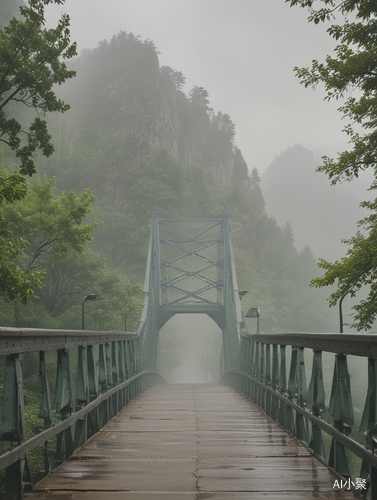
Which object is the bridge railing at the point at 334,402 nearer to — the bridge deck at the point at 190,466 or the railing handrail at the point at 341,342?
the railing handrail at the point at 341,342

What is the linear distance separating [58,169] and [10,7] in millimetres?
24174

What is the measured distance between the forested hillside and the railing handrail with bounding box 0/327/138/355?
1444cm

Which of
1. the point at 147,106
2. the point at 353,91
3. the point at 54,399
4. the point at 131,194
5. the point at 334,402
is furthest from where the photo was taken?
the point at 147,106

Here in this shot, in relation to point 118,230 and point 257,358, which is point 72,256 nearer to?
point 118,230

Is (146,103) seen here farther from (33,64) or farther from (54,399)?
(54,399)

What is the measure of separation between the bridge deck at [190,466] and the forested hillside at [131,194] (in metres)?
13.8

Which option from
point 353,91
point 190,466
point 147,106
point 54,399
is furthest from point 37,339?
point 147,106

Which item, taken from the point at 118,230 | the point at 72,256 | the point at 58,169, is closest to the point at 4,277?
the point at 72,256

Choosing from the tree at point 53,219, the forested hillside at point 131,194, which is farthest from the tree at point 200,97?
the tree at point 53,219

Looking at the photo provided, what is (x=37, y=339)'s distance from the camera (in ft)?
10.0

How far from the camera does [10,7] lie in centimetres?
6512

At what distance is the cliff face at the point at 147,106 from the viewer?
7494cm

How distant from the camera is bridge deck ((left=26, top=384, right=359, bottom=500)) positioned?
3031mm

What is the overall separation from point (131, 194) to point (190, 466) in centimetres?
5286
